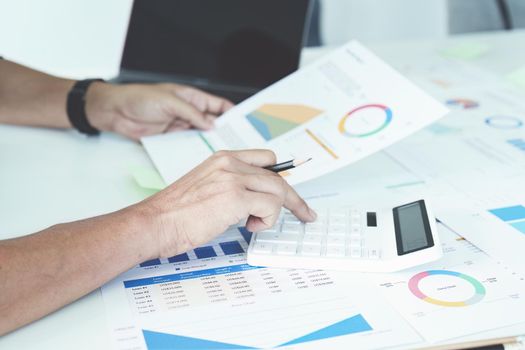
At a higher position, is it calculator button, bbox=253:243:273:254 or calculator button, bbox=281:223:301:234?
calculator button, bbox=281:223:301:234

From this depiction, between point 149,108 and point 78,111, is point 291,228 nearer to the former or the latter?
point 149,108

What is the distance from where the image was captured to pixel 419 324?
0.88 meters

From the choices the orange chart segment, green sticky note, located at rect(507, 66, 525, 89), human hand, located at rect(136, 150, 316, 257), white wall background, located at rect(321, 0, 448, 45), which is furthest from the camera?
white wall background, located at rect(321, 0, 448, 45)

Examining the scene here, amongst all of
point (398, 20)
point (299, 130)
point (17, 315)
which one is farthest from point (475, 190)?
point (398, 20)

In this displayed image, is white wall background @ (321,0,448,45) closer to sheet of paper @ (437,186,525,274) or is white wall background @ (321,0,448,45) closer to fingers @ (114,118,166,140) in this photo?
fingers @ (114,118,166,140)

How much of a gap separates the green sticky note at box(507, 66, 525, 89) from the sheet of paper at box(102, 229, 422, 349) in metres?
1.02

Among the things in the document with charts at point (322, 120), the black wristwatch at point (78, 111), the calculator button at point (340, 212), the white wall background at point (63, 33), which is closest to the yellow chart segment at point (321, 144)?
the document with charts at point (322, 120)

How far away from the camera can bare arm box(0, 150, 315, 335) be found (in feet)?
2.89

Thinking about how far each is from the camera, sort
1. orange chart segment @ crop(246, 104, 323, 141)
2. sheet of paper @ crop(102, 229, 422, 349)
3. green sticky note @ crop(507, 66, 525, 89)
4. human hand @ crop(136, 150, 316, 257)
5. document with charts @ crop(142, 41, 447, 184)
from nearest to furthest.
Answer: sheet of paper @ crop(102, 229, 422, 349) < human hand @ crop(136, 150, 316, 257) < document with charts @ crop(142, 41, 447, 184) < orange chart segment @ crop(246, 104, 323, 141) < green sticky note @ crop(507, 66, 525, 89)

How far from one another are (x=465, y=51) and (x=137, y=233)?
53.1 inches

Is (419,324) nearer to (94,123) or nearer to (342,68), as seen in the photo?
(342,68)

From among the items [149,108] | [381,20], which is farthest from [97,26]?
[149,108]

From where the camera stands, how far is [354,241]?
40.7 inches

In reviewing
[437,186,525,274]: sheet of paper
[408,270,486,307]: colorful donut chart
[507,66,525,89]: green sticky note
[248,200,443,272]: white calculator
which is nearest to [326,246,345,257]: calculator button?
[248,200,443,272]: white calculator
